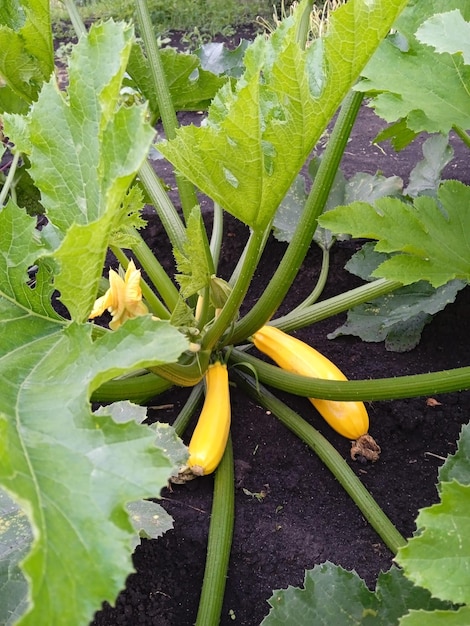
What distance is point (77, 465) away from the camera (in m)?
0.75

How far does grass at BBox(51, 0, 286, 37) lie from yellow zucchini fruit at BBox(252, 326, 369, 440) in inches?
206

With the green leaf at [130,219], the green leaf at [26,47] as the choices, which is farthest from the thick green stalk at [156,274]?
the green leaf at [26,47]

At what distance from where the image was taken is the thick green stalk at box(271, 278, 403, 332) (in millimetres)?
1729

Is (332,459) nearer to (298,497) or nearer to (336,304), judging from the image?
(298,497)

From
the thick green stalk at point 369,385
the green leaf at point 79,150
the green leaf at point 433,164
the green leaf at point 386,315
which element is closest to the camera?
the green leaf at point 79,150

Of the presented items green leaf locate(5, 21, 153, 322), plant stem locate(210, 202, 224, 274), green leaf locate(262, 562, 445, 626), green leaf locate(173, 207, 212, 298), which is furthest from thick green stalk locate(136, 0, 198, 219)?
green leaf locate(262, 562, 445, 626)

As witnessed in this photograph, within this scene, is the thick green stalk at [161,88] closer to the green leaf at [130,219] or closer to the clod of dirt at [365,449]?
the green leaf at [130,219]

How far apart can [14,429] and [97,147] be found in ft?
1.65

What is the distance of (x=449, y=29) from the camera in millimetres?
1257

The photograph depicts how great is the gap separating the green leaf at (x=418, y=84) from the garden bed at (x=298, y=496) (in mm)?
739

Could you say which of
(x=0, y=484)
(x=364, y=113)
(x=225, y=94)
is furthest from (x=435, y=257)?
(x=364, y=113)

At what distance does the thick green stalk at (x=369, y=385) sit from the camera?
1.36 m

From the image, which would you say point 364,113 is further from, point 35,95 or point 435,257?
point 435,257

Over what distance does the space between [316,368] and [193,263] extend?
0.57 m
